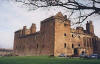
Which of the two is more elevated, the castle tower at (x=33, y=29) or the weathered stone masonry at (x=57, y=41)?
the castle tower at (x=33, y=29)

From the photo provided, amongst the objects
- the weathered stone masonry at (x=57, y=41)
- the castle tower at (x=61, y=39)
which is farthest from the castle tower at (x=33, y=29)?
the castle tower at (x=61, y=39)

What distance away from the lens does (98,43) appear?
182 feet

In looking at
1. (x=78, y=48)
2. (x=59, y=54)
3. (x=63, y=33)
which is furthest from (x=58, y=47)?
(x=78, y=48)

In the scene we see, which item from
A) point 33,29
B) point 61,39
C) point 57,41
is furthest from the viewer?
point 33,29

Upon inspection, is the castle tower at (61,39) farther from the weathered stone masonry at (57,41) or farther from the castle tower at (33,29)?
the castle tower at (33,29)

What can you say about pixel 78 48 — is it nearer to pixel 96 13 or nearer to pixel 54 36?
pixel 54 36

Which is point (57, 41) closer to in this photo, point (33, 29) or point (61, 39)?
point (61, 39)

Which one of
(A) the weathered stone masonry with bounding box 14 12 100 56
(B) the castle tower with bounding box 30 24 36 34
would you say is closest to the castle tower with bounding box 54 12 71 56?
(A) the weathered stone masonry with bounding box 14 12 100 56

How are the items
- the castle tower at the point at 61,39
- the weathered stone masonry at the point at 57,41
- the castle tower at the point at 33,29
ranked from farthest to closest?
1. the castle tower at the point at 33,29
2. the weathered stone masonry at the point at 57,41
3. the castle tower at the point at 61,39

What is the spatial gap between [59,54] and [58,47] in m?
1.81

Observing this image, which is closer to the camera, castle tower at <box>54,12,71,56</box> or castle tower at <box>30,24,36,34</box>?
castle tower at <box>54,12,71,56</box>

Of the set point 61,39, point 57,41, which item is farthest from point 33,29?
point 57,41

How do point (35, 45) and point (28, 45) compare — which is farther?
point (28, 45)

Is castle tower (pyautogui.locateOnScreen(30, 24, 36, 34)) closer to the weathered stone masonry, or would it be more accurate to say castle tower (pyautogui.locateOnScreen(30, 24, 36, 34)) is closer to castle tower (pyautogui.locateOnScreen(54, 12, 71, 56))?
the weathered stone masonry
